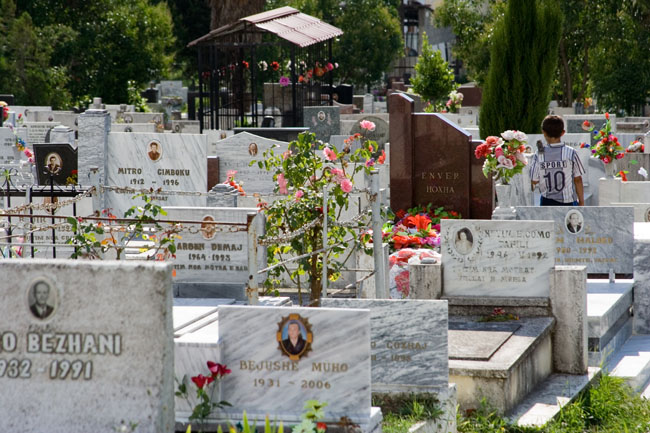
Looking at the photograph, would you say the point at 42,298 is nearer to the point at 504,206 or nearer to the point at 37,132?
the point at 504,206

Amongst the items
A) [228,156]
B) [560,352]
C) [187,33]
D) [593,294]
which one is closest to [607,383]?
[560,352]

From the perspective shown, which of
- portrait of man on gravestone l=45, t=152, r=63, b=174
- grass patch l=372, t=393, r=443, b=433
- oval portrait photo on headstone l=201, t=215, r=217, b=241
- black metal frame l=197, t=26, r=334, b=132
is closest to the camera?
grass patch l=372, t=393, r=443, b=433

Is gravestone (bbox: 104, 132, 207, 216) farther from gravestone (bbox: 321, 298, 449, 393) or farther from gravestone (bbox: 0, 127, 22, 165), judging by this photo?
gravestone (bbox: 321, 298, 449, 393)

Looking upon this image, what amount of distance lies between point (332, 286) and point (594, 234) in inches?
92.1

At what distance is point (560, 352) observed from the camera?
7535mm

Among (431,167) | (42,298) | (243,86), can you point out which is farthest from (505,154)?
(243,86)

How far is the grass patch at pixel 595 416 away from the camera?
624cm

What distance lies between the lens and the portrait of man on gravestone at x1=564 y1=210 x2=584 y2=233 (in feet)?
30.8

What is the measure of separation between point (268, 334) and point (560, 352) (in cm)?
310

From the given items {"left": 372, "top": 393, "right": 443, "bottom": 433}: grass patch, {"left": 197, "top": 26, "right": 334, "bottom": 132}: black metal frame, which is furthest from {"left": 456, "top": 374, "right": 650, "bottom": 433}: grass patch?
{"left": 197, "top": 26, "right": 334, "bottom": 132}: black metal frame

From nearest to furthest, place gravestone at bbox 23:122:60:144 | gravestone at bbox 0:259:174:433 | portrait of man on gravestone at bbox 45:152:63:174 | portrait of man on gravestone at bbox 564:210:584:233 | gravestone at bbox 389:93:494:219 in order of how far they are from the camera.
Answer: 1. gravestone at bbox 0:259:174:433
2. portrait of man on gravestone at bbox 564:210:584:233
3. gravestone at bbox 389:93:494:219
4. portrait of man on gravestone at bbox 45:152:63:174
5. gravestone at bbox 23:122:60:144

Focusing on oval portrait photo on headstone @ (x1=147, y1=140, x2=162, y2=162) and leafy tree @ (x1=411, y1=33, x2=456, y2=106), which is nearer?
oval portrait photo on headstone @ (x1=147, y1=140, x2=162, y2=162)

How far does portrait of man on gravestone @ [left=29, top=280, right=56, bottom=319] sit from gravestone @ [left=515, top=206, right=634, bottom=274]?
5.57 m

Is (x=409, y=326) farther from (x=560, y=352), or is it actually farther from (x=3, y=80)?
(x=3, y=80)
